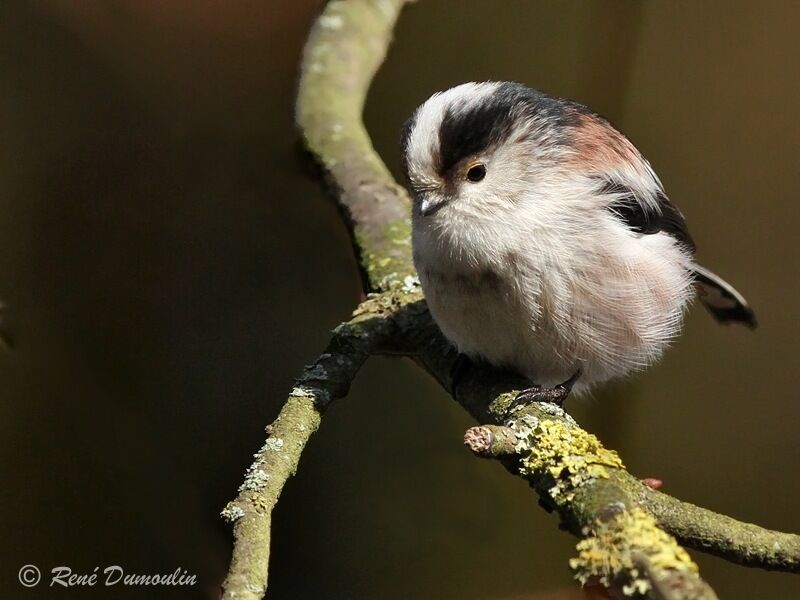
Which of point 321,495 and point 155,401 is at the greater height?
point 155,401

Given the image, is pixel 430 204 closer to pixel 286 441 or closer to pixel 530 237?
pixel 530 237

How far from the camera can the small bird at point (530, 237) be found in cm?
161

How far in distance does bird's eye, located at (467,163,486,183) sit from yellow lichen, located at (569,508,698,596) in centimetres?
→ 78

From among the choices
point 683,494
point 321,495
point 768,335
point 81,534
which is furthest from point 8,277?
point 768,335

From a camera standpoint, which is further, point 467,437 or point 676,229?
point 676,229

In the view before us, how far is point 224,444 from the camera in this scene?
102 inches

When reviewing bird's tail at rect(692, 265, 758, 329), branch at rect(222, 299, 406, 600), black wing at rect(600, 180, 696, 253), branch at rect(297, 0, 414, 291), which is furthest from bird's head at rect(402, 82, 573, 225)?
bird's tail at rect(692, 265, 758, 329)

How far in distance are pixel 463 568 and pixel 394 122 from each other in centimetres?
156

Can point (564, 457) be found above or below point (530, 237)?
below

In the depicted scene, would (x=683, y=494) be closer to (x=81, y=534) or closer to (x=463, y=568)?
(x=463, y=568)

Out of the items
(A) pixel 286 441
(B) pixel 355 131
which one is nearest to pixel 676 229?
(B) pixel 355 131

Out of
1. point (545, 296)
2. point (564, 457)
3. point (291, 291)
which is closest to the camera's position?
point (564, 457)

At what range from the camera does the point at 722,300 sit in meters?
2.29

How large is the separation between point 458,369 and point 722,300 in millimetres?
910
